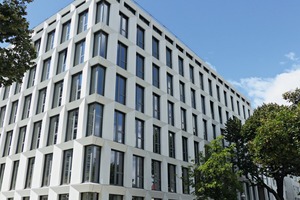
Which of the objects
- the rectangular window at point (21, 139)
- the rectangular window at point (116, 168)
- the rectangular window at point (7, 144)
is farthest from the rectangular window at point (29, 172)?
the rectangular window at point (116, 168)

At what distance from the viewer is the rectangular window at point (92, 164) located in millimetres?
20641

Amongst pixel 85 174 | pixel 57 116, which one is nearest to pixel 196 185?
pixel 85 174

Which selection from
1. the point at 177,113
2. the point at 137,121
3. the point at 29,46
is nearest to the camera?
the point at 29,46

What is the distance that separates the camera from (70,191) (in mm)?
20797

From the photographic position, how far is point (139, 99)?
2741 centimetres

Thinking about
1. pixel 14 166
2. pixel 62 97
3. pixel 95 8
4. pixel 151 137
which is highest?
pixel 95 8

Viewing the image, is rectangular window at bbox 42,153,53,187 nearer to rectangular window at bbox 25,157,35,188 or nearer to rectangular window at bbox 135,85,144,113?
rectangular window at bbox 25,157,35,188

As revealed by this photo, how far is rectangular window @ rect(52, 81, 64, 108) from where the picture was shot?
26188 millimetres

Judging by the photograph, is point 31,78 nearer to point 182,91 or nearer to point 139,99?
point 139,99

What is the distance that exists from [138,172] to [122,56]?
10.3 metres

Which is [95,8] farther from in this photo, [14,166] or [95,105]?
[14,166]

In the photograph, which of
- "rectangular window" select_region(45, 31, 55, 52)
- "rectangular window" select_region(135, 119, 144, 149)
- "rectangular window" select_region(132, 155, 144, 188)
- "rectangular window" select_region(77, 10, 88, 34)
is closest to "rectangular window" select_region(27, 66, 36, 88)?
"rectangular window" select_region(45, 31, 55, 52)

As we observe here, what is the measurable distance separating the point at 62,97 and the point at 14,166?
28.5 ft

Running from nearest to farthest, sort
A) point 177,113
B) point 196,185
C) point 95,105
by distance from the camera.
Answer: point 95,105, point 196,185, point 177,113
